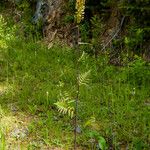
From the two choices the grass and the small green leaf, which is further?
the grass

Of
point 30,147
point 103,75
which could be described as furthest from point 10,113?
point 103,75

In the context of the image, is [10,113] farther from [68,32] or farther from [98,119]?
[68,32]

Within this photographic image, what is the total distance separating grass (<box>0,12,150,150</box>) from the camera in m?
5.77

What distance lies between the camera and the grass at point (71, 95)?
18.9 feet

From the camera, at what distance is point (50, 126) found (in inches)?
239

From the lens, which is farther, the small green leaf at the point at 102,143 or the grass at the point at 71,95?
the grass at the point at 71,95

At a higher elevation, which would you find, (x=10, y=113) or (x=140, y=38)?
(x=140, y=38)

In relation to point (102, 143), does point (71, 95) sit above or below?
above

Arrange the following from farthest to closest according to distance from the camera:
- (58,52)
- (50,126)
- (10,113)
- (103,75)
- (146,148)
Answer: (58,52) < (103,75) < (10,113) < (50,126) < (146,148)

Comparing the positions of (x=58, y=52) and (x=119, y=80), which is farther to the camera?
(x=58, y=52)

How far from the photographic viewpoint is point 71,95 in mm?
7074

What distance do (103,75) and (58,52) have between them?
1.75m

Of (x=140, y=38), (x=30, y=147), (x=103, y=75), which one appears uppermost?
(x=140, y=38)

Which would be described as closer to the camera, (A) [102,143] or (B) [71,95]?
(A) [102,143]
